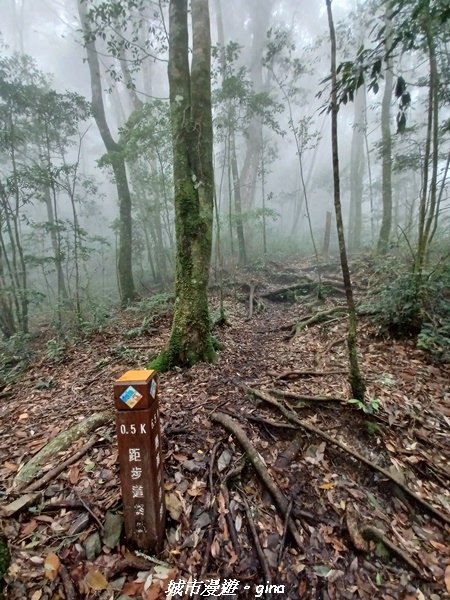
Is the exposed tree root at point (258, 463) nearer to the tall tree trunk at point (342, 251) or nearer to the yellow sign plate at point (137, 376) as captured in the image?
the tall tree trunk at point (342, 251)

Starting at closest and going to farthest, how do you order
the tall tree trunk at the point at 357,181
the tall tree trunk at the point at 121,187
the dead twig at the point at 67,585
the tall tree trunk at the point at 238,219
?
the dead twig at the point at 67,585
the tall tree trunk at the point at 121,187
the tall tree trunk at the point at 238,219
the tall tree trunk at the point at 357,181

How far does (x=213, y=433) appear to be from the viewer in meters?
3.29

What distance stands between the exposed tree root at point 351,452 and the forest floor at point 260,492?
3cm

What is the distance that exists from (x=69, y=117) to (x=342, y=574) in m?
12.4

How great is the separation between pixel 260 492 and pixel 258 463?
23cm

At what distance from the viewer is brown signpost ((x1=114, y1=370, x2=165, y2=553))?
1990mm

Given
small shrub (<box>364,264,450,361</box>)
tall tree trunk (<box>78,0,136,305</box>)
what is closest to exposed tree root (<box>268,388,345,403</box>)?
small shrub (<box>364,264,450,361</box>)

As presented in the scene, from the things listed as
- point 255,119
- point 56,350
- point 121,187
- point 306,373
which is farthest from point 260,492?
point 255,119

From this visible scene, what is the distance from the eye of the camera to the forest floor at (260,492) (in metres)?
2.16

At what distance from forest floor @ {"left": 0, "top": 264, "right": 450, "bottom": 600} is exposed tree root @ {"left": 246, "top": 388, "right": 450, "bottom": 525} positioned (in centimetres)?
3

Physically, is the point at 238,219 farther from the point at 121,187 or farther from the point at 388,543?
the point at 388,543

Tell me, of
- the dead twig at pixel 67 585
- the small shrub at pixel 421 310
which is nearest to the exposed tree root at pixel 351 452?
the dead twig at pixel 67 585

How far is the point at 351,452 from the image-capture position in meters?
3.01

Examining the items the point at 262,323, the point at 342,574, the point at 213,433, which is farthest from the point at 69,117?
the point at 342,574
